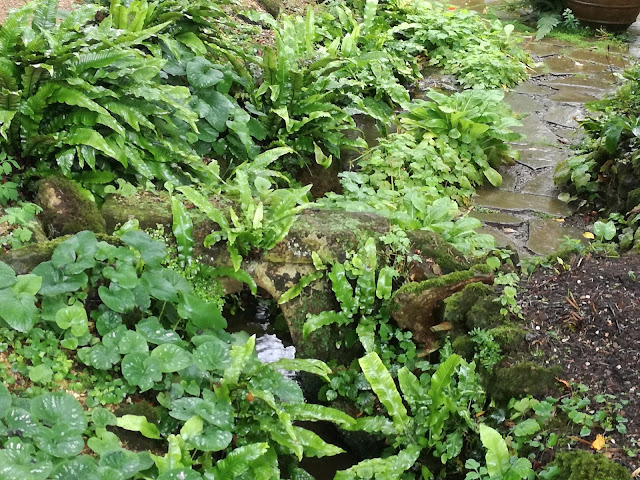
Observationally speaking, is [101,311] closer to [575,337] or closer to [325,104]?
[575,337]

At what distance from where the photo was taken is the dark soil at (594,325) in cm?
346

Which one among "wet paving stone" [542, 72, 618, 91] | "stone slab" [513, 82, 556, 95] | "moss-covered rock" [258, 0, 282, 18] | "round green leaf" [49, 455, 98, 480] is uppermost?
"moss-covered rock" [258, 0, 282, 18]

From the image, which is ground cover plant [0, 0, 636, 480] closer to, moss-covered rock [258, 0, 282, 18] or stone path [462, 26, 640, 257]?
stone path [462, 26, 640, 257]

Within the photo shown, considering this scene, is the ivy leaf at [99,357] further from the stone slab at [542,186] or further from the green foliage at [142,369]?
the stone slab at [542,186]

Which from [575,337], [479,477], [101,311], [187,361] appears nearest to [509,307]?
[575,337]

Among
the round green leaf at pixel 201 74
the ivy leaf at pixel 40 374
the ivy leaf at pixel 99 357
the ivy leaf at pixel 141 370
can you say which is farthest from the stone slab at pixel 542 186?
the ivy leaf at pixel 40 374

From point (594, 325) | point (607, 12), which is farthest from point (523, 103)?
point (594, 325)

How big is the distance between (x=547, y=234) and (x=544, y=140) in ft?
6.42

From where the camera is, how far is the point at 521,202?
6109 millimetres

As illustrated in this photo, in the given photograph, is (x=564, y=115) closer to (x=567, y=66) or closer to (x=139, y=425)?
(x=567, y=66)

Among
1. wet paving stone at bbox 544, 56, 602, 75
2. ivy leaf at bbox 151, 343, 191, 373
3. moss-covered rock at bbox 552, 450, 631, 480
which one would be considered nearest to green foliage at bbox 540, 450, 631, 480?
moss-covered rock at bbox 552, 450, 631, 480

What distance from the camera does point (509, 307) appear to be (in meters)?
4.05

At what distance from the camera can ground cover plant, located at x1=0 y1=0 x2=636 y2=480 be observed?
10.7 ft

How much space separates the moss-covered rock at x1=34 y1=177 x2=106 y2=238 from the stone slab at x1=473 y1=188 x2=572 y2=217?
11.8ft
